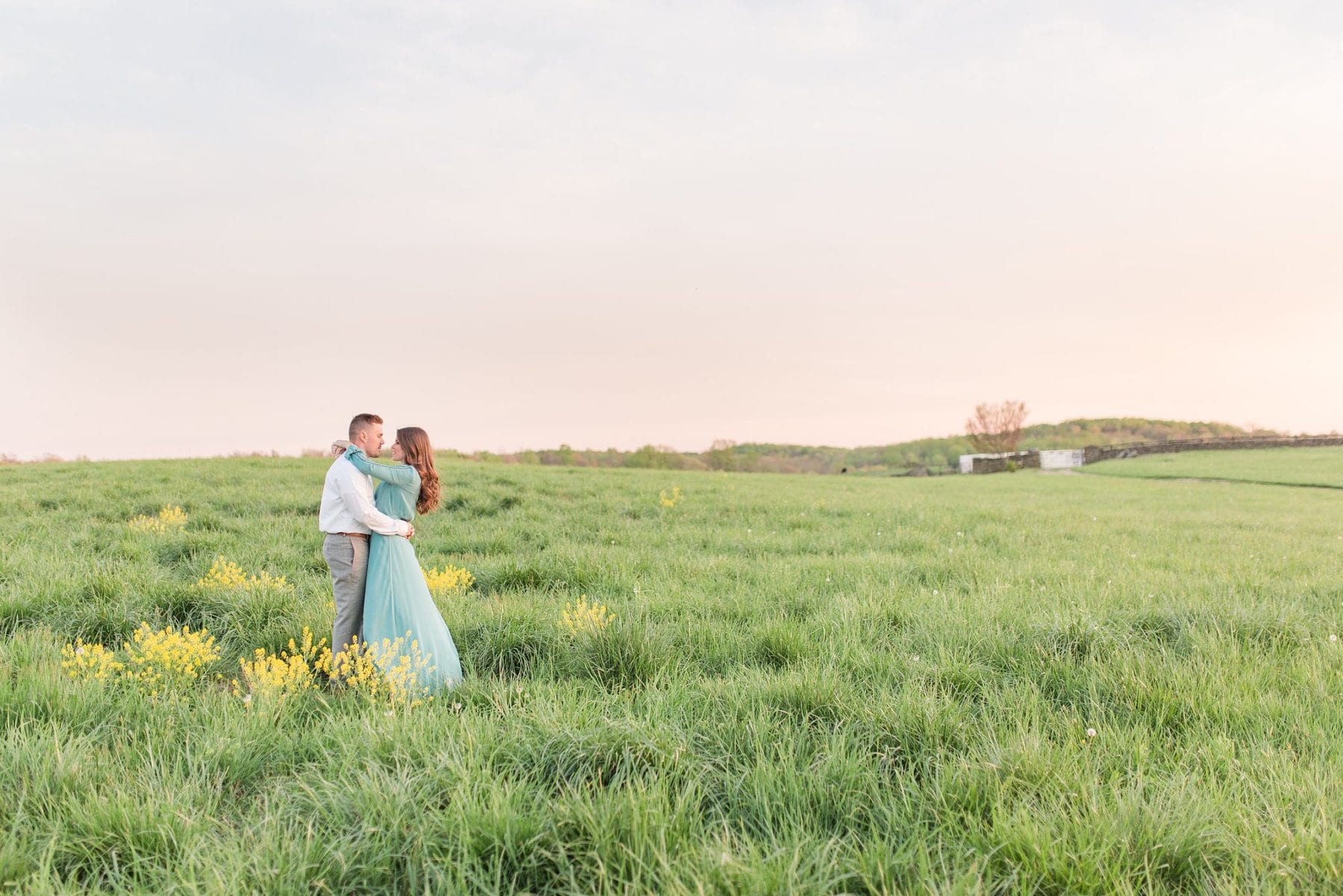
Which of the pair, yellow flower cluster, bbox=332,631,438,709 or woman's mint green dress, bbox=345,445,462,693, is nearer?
yellow flower cluster, bbox=332,631,438,709

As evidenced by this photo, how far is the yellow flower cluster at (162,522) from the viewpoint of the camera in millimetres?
9531

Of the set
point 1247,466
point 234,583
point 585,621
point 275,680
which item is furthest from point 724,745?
point 1247,466

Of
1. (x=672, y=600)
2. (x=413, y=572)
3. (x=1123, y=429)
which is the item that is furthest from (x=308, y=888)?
(x=1123, y=429)

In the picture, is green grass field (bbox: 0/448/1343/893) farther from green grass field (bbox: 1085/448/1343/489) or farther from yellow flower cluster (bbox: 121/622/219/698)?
green grass field (bbox: 1085/448/1343/489)

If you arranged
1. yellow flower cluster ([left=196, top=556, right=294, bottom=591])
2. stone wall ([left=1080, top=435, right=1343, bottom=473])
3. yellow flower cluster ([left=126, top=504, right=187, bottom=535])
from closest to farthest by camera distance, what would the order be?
yellow flower cluster ([left=196, top=556, right=294, bottom=591])
yellow flower cluster ([left=126, top=504, right=187, bottom=535])
stone wall ([left=1080, top=435, right=1343, bottom=473])

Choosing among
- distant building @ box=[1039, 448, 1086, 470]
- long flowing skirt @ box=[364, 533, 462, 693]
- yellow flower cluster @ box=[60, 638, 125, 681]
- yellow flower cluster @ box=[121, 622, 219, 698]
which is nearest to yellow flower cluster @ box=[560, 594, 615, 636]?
long flowing skirt @ box=[364, 533, 462, 693]

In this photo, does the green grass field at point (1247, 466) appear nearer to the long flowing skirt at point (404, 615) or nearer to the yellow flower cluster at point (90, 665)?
the long flowing skirt at point (404, 615)

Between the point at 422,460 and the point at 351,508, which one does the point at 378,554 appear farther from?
the point at 422,460

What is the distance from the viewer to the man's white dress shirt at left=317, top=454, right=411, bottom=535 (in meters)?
4.67

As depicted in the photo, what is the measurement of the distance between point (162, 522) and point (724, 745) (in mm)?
10637

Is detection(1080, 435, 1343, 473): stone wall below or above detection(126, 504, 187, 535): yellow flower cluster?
above

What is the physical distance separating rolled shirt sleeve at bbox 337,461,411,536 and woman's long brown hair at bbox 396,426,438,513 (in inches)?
13.7

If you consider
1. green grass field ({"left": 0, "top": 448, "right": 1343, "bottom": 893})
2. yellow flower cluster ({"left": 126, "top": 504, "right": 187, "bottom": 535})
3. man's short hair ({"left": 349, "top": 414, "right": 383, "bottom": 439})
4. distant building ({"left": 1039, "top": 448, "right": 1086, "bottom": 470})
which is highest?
man's short hair ({"left": 349, "top": 414, "right": 383, "bottom": 439})

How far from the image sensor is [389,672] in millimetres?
3945
